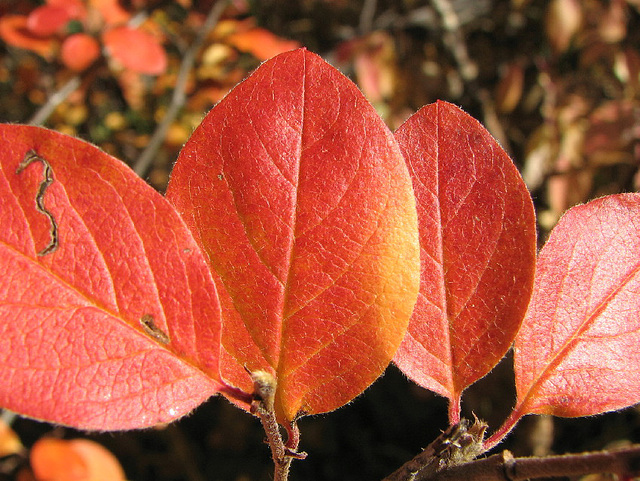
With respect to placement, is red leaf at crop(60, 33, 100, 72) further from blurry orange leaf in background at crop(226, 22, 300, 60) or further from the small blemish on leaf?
the small blemish on leaf

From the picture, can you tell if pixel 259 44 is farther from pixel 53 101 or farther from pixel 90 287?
pixel 90 287

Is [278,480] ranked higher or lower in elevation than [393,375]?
higher

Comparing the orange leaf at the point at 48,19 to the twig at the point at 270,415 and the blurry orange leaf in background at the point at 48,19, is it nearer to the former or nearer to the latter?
the blurry orange leaf in background at the point at 48,19

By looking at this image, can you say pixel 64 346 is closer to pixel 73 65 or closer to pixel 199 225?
pixel 199 225

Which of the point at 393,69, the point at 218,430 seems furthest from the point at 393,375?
the point at 393,69

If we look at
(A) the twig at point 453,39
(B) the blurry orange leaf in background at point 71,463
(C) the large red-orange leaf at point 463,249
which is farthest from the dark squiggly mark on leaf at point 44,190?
(A) the twig at point 453,39
